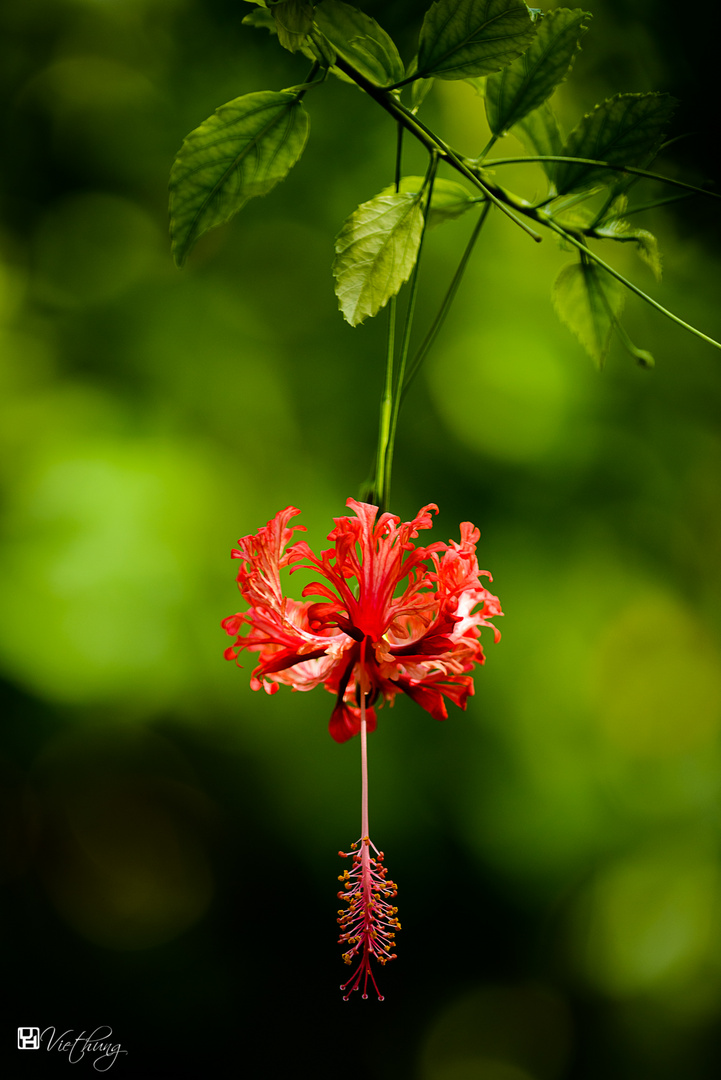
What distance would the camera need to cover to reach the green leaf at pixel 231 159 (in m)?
0.40

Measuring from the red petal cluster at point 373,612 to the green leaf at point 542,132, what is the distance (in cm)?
26

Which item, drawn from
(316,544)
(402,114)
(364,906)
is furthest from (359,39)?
(316,544)

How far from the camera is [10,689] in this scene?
1.23 metres

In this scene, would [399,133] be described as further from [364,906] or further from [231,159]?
[364,906]

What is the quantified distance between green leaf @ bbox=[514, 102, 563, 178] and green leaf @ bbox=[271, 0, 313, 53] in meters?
0.21

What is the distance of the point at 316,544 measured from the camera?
1271 millimetres

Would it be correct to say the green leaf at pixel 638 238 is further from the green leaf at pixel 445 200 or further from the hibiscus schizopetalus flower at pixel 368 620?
the hibiscus schizopetalus flower at pixel 368 620

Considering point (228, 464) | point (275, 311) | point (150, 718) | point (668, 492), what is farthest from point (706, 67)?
point (150, 718)

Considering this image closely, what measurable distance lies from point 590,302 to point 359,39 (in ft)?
0.72

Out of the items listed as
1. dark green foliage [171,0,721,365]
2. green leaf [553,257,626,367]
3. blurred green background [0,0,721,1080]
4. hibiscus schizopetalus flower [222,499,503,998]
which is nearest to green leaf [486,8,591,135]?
dark green foliage [171,0,721,365]

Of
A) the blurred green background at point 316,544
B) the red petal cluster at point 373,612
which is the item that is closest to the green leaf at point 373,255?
the red petal cluster at point 373,612

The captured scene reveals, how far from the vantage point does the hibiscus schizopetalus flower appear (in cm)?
44

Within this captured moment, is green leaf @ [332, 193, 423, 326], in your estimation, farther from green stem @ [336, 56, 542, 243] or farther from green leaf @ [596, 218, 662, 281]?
green leaf @ [596, 218, 662, 281]

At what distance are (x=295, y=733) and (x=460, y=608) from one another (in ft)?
2.89
